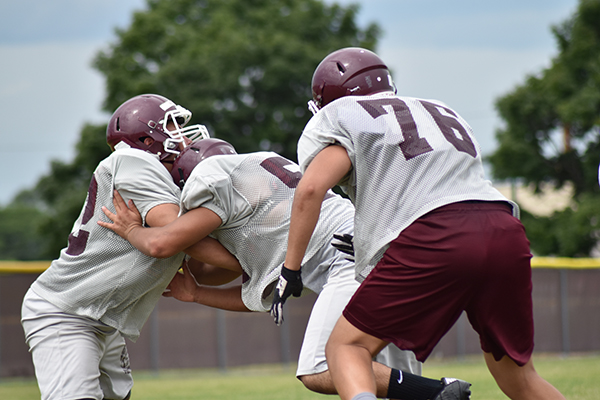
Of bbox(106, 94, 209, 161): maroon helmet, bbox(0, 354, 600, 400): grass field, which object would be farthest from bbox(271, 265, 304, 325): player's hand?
bbox(0, 354, 600, 400): grass field

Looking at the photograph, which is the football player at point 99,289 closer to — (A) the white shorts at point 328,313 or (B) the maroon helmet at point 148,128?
(B) the maroon helmet at point 148,128

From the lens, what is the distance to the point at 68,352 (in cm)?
382

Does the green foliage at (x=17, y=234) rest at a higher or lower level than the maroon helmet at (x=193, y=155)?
lower

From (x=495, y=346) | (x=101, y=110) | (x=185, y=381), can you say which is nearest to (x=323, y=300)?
(x=495, y=346)

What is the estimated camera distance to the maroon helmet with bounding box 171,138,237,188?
397 centimetres

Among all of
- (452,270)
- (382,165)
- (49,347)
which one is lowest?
(49,347)

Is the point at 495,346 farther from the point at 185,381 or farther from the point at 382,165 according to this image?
the point at 185,381

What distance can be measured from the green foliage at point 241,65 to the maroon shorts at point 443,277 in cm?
2124

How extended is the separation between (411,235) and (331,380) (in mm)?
947

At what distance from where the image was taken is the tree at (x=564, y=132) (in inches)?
904

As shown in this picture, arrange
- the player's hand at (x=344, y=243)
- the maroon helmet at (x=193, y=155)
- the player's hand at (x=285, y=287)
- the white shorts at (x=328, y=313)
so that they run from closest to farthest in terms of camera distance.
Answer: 1. the player's hand at (x=285, y=287)
2. the player's hand at (x=344, y=243)
3. the white shorts at (x=328, y=313)
4. the maroon helmet at (x=193, y=155)

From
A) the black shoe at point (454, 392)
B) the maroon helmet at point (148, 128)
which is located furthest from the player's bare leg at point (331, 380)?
the maroon helmet at point (148, 128)

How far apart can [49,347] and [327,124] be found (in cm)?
191

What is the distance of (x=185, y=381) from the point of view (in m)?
11.3
